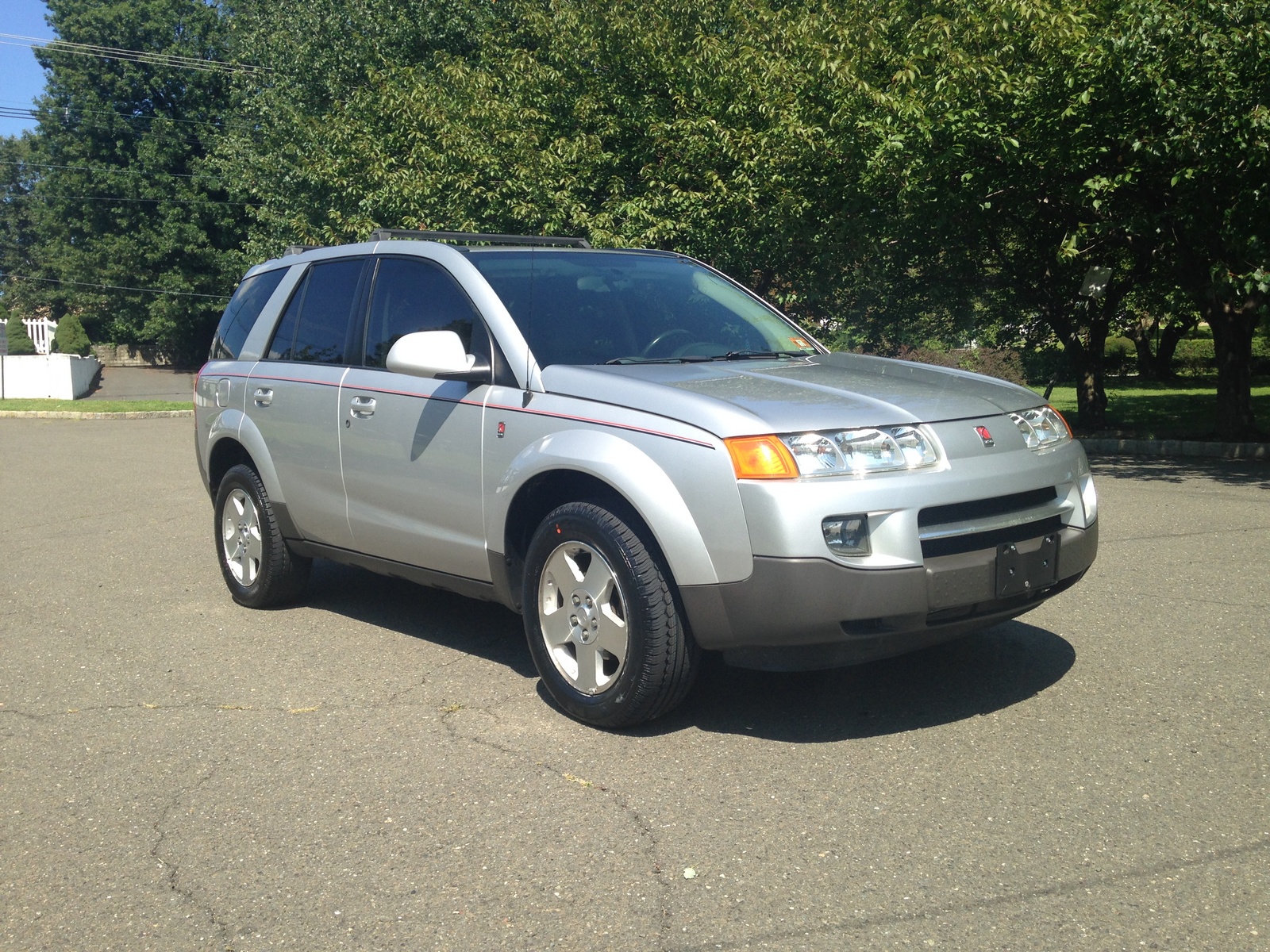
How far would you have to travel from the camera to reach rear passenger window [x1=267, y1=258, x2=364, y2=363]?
5.98 m

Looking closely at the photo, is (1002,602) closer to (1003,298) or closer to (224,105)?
(1003,298)

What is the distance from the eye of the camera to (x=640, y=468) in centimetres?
430

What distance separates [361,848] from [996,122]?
12.7 m

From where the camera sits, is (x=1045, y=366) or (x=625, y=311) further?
(x=1045, y=366)

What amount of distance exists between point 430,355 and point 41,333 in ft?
210

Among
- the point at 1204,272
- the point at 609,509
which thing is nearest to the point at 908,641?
the point at 609,509

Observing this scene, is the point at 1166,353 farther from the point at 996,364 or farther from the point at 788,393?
the point at 788,393

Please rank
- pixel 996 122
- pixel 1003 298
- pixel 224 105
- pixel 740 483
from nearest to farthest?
pixel 740 483 < pixel 996 122 < pixel 1003 298 < pixel 224 105

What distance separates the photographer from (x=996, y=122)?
1401cm

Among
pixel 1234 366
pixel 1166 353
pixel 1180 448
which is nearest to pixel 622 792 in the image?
pixel 1180 448

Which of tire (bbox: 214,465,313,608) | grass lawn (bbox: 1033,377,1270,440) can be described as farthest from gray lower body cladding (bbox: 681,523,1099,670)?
grass lawn (bbox: 1033,377,1270,440)

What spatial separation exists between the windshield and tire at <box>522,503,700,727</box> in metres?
0.83

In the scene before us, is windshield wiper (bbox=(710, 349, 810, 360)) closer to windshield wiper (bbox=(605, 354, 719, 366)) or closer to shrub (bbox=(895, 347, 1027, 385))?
windshield wiper (bbox=(605, 354, 719, 366))

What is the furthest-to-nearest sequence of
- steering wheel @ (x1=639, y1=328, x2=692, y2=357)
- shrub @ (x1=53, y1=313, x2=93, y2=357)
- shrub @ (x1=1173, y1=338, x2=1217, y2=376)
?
shrub @ (x1=53, y1=313, x2=93, y2=357)
shrub @ (x1=1173, y1=338, x2=1217, y2=376)
steering wheel @ (x1=639, y1=328, x2=692, y2=357)
